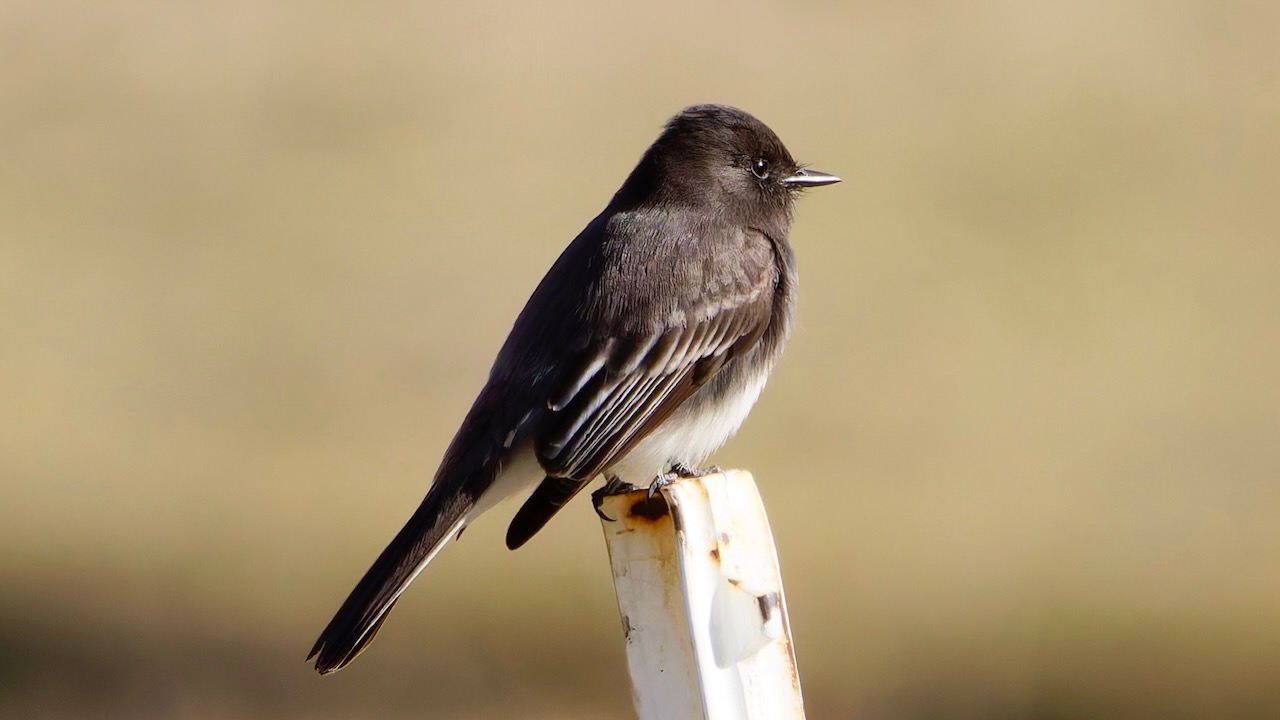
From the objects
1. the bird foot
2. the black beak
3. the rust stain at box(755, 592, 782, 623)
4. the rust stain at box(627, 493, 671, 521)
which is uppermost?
the black beak

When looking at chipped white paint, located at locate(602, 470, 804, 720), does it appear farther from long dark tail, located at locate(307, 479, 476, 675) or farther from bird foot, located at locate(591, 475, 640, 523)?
bird foot, located at locate(591, 475, 640, 523)

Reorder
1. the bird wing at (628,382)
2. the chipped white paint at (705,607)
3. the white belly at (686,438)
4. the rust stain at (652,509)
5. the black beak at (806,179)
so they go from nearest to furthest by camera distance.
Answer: the chipped white paint at (705,607), the rust stain at (652,509), the bird wing at (628,382), the white belly at (686,438), the black beak at (806,179)

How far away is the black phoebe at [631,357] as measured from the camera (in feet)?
13.8

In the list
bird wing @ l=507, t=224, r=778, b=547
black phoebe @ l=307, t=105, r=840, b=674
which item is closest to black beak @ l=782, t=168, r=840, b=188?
black phoebe @ l=307, t=105, r=840, b=674

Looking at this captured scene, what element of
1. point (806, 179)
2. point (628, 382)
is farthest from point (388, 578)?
point (806, 179)

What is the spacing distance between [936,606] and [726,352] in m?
5.42

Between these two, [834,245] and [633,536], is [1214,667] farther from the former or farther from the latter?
[633,536]

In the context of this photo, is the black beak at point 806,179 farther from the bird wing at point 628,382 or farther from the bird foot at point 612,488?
the bird foot at point 612,488

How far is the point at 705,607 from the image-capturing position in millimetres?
2924

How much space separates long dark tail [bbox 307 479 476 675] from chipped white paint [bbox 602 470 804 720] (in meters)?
0.80

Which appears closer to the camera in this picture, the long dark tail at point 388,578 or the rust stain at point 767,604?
the rust stain at point 767,604

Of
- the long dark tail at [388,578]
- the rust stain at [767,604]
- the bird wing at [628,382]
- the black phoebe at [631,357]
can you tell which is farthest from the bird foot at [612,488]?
the rust stain at [767,604]

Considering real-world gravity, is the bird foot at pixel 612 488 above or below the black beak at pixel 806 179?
below

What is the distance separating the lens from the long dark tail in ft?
12.2
